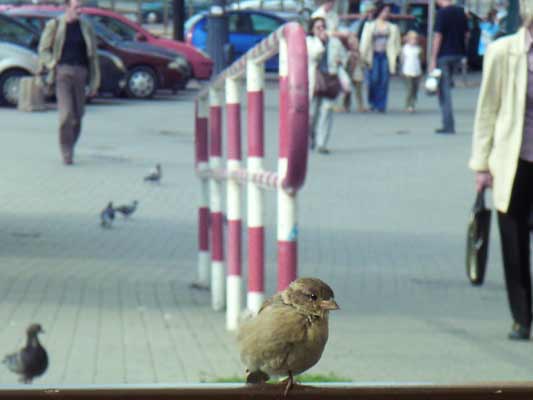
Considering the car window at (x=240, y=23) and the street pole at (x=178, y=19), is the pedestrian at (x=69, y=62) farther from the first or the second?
the street pole at (x=178, y=19)

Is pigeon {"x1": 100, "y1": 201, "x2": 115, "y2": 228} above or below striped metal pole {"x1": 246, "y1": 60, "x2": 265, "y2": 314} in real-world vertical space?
below

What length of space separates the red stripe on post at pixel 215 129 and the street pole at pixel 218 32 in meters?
16.7

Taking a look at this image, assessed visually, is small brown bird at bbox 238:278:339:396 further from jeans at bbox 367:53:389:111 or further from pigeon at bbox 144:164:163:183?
jeans at bbox 367:53:389:111

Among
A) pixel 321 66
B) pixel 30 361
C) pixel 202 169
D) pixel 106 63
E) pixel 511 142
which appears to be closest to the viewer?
pixel 30 361

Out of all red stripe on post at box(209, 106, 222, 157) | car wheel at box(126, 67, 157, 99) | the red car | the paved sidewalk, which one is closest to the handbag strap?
the paved sidewalk

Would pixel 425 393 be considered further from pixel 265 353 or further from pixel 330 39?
pixel 330 39

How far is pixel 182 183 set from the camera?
48.8 ft

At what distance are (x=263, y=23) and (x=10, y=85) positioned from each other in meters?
11.8

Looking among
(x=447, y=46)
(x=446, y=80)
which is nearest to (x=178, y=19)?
(x=447, y=46)

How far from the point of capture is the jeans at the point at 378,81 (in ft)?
81.6

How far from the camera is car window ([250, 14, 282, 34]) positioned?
3450 centimetres

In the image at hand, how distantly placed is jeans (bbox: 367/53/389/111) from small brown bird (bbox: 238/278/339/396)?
897 inches

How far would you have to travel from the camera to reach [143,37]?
29219mm

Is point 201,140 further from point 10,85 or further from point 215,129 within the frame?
point 10,85
